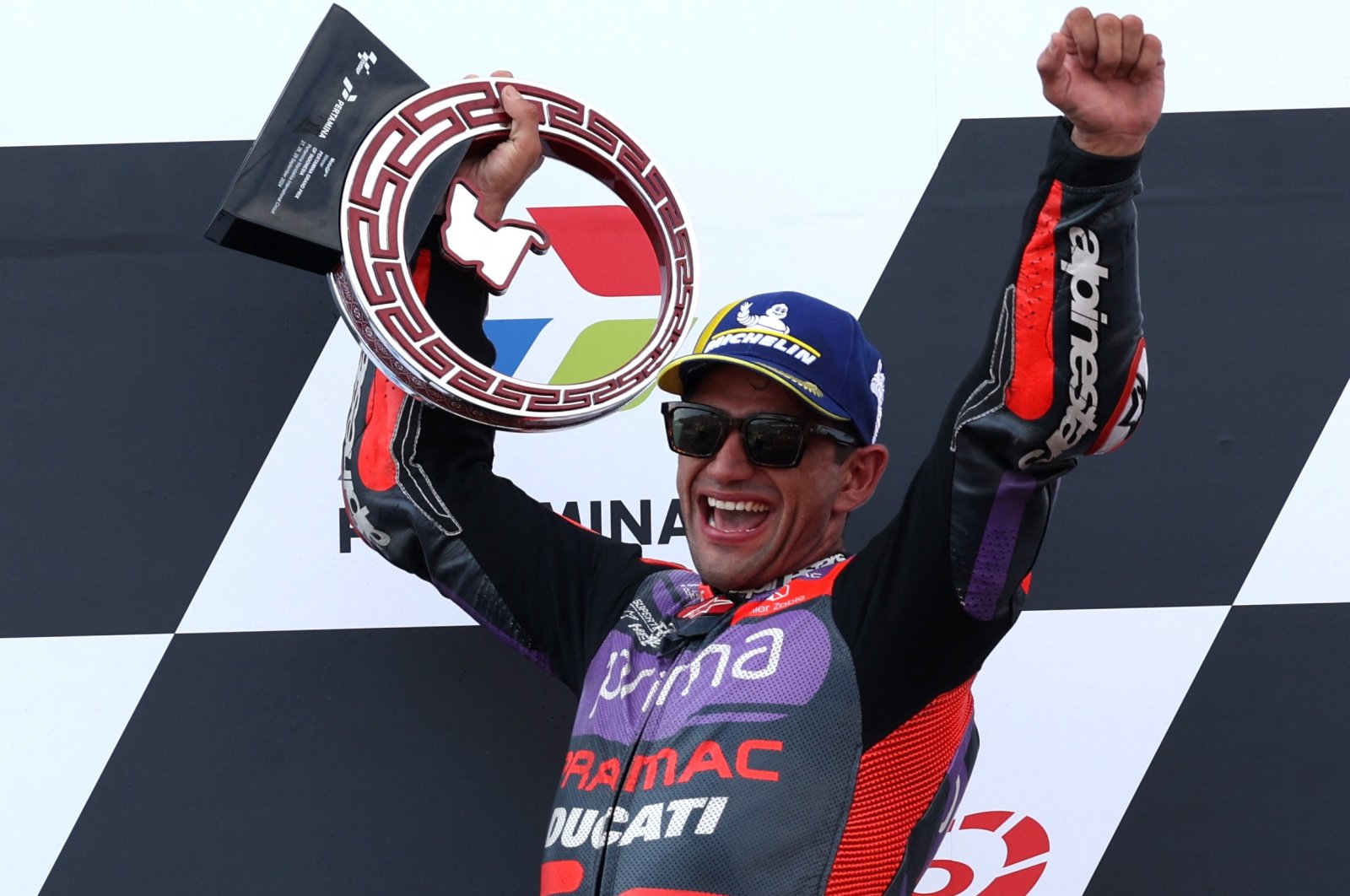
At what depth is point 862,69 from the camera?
190 centimetres

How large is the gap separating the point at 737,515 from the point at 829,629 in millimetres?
192

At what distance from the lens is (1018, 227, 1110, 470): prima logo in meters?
1.17

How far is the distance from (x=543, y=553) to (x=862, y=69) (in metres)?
0.81

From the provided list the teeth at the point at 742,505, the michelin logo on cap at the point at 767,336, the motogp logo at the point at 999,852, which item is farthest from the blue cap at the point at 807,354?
the motogp logo at the point at 999,852

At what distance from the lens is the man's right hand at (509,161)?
1.68 m

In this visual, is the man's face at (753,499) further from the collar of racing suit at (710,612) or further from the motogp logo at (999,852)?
the motogp logo at (999,852)

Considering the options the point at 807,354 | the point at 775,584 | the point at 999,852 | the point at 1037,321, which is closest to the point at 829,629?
the point at 775,584

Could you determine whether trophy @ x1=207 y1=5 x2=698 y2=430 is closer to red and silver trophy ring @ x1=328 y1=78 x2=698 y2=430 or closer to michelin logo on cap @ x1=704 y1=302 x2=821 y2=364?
red and silver trophy ring @ x1=328 y1=78 x2=698 y2=430

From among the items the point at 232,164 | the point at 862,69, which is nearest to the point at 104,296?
the point at 232,164

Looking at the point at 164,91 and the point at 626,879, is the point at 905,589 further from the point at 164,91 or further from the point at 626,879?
the point at 164,91

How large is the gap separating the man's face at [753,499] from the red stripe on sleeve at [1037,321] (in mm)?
344

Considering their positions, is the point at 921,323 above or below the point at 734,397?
above

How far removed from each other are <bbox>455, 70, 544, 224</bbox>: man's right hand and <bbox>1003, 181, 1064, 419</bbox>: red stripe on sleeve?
71 centimetres

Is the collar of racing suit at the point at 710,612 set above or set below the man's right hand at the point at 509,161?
below
